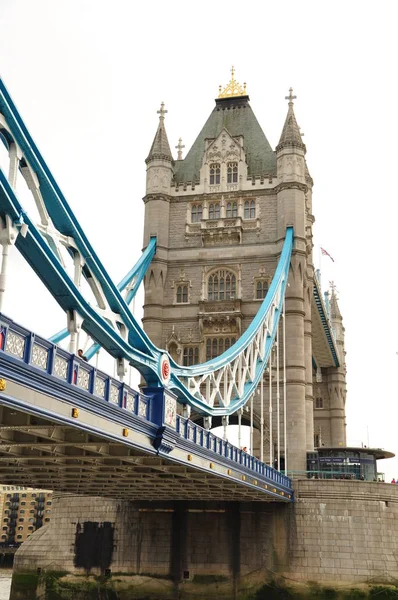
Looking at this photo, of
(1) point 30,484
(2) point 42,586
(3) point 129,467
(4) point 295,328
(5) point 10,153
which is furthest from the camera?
(4) point 295,328

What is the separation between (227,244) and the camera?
45.4 m

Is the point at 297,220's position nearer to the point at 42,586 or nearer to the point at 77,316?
Result: the point at 42,586

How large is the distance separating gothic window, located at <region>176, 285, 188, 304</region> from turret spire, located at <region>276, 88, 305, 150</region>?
1036 centimetres

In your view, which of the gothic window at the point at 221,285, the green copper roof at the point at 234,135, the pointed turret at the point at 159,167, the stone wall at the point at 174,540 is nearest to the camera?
the stone wall at the point at 174,540

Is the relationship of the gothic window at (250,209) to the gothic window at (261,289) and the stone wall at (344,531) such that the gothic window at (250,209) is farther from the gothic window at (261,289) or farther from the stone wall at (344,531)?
the stone wall at (344,531)

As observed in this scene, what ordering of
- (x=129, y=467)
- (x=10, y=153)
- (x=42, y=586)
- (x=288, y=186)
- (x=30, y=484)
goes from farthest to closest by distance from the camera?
(x=288, y=186) < (x=42, y=586) < (x=30, y=484) < (x=129, y=467) < (x=10, y=153)

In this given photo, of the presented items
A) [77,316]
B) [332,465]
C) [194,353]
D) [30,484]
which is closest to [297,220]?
[194,353]

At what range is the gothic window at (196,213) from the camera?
46719 mm

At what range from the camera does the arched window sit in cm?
4722

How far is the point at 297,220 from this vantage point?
44.4 m

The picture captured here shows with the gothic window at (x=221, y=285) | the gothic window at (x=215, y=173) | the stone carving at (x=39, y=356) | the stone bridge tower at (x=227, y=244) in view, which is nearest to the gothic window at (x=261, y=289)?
the stone bridge tower at (x=227, y=244)

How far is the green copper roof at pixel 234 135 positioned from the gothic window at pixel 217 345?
1062 centimetres

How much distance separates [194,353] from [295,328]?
5.93 meters

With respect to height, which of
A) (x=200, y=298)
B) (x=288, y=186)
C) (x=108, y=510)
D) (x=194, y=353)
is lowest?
(x=108, y=510)
